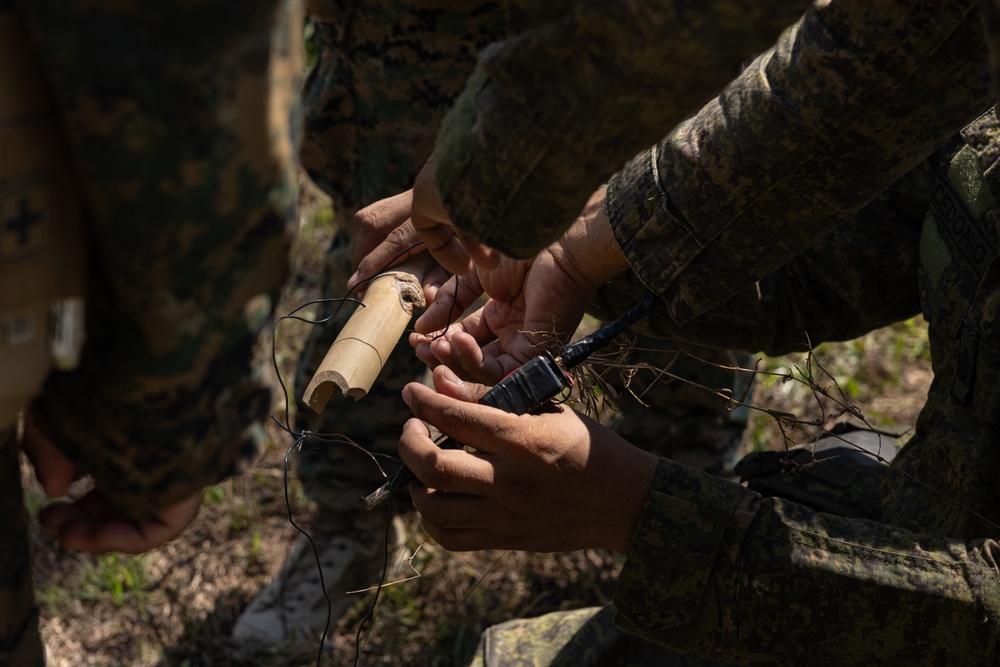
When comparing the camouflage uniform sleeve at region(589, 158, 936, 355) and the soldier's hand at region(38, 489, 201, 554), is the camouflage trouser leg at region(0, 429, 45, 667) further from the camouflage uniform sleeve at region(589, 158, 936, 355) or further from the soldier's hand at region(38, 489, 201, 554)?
the camouflage uniform sleeve at region(589, 158, 936, 355)

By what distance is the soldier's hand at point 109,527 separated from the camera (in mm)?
1501

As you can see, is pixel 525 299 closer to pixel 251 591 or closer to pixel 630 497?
pixel 630 497

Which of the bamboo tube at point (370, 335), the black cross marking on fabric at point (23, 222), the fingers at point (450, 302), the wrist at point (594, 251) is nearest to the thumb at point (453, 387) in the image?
the bamboo tube at point (370, 335)

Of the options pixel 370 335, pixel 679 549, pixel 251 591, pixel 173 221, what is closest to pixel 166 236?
pixel 173 221

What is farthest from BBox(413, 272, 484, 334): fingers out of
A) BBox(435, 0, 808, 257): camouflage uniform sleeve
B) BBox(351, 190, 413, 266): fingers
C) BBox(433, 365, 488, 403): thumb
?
BBox(435, 0, 808, 257): camouflage uniform sleeve

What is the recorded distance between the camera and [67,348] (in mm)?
1264

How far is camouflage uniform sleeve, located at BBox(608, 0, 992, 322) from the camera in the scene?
1828mm

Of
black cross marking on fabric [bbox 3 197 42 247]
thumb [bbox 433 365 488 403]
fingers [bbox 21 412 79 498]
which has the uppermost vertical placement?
thumb [bbox 433 365 488 403]

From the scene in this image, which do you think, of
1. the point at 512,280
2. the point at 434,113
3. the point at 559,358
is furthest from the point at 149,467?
the point at 434,113

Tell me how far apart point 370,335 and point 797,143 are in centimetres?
84

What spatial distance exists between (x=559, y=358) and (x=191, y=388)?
0.71m

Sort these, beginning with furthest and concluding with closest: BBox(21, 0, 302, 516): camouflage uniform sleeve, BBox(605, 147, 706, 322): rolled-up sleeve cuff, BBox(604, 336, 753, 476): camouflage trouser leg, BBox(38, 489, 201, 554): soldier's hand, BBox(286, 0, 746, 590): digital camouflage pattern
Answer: BBox(604, 336, 753, 476): camouflage trouser leg < BBox(286, 0, 746, 590): digital camouflage pattern < BBox(605, 147, 706, 322): rolled-up sleeve cuff < BBox(38, 489, 201, 554): soldier's hand < BBox(21, 0, 302, 516): camouflage uniform sleeve

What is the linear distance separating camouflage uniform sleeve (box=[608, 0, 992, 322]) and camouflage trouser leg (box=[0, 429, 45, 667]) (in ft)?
3.77

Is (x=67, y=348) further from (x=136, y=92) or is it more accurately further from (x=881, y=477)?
(x=881, y=477)
